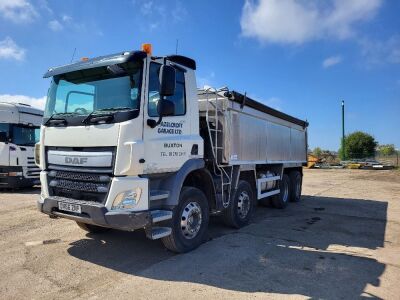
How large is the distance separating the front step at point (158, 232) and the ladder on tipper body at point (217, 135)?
1.80m

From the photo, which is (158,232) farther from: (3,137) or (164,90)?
(3,137)

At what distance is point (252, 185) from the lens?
27.8 ft

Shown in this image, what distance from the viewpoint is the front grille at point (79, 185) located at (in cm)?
498

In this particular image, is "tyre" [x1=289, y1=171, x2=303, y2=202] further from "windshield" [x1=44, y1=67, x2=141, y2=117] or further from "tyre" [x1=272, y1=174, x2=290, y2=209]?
"windshield" [x1=44, y1=67, x2=141, y2=117]

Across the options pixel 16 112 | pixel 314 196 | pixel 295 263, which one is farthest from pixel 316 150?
pixel 295 263

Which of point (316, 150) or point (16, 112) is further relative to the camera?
point (316, 150)

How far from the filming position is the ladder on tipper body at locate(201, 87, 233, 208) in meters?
6.84

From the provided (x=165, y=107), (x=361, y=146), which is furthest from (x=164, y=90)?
(x=361, y=146)

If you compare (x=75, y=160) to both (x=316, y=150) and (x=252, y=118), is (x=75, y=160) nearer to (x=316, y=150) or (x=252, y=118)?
(x=252, y=118)

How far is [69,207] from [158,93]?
209 centimetres

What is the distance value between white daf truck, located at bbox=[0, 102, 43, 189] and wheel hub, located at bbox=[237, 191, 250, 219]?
9707 millimetres

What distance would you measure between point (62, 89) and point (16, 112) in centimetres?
950

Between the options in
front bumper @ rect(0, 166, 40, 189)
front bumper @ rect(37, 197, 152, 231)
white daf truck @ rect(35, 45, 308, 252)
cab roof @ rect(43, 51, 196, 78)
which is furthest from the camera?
front bumper @ rect(0, 166, 40, 189)

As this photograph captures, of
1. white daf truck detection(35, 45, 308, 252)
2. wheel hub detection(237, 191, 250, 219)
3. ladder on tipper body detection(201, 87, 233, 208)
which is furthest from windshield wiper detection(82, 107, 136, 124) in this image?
wheel hub detection(237, 191, 250, 219)
